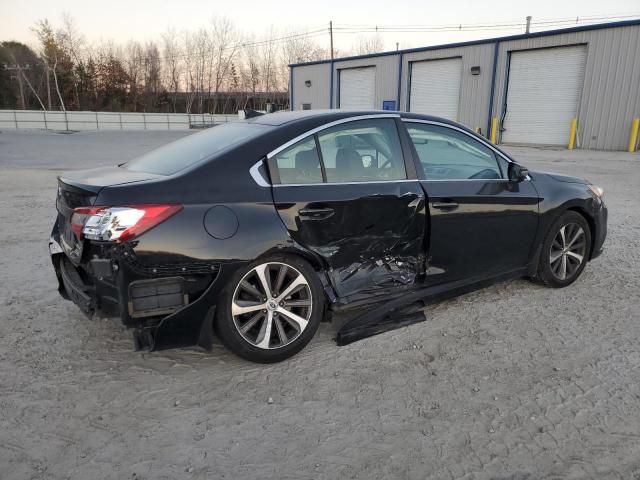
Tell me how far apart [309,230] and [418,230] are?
0.91 meters

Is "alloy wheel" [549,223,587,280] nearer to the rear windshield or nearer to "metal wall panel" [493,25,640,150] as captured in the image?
the rear windshield

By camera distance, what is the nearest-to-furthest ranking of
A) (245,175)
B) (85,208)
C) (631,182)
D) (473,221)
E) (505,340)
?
(85,208)
(245,175)
(505,340)
(473,221)
(631,182)

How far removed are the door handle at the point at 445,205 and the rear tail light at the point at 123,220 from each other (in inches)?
74.4

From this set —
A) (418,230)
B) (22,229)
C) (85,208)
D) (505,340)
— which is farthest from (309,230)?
(22,229)

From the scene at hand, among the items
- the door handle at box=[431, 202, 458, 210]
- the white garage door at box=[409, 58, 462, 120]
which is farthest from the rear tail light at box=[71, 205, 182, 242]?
the white garage door at box=[409, 58, 462, 120]

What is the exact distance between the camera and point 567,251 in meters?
4.63

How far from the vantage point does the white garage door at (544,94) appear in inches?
894

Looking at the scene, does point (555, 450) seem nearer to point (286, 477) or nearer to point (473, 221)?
point (286, 477)

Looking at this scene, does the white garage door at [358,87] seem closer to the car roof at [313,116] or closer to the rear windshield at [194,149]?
the car roof at [313,116]

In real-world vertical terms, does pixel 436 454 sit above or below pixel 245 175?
below

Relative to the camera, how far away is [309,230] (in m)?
3.27

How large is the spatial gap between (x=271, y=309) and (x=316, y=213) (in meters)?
0.69

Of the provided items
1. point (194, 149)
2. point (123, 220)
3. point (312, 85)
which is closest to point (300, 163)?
point (194, 149)

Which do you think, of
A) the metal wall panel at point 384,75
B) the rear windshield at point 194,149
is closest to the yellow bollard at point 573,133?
the metal wall panel at point 384,75
